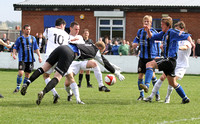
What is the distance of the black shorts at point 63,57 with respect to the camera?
9.02 metres

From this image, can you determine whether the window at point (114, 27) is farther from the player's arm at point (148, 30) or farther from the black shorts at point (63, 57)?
the black shorts at point (63, 57)

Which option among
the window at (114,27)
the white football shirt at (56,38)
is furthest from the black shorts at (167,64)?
the window at (114,27)

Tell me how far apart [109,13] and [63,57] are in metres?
25.2

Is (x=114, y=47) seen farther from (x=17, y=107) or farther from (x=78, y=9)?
(x=17, y=107)

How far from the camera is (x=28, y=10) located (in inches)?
1394

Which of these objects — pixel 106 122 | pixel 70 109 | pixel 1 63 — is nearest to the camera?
pixel 106 122

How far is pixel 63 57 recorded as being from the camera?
9031 millimetres

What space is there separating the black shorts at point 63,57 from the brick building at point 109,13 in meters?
24.5

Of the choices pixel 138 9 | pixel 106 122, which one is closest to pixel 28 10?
pixel 138 9

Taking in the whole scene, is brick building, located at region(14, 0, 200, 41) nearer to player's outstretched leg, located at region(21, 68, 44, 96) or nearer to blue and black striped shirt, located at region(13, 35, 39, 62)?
blue and black striped shirt, located at region(13, 35, 39, 62)

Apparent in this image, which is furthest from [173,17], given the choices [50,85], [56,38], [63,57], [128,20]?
[50,85]

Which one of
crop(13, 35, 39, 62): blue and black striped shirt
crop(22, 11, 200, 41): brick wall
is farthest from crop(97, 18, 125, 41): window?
crop(13, 35, 39, 62): blue and black striped shirt

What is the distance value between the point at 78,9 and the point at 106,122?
27721 millimetres

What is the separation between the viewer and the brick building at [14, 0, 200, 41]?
108ft
